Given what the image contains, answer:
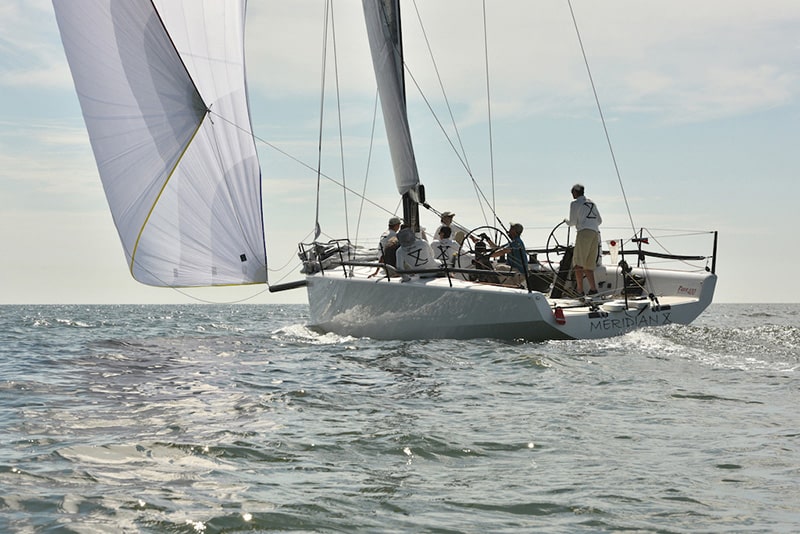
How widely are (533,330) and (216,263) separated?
208 inches

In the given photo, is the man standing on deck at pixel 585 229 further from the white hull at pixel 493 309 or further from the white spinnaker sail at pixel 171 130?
the white spinnaker sail at pixel 171 130

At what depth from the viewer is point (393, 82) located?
1498 centimetres

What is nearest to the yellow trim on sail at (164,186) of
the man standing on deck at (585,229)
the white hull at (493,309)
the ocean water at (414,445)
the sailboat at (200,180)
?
the sailboat at (200,180)

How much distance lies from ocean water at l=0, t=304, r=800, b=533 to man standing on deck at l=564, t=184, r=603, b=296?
2457 mm

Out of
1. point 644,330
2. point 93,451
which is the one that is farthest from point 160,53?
point 93,451

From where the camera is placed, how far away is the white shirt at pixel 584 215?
Answer: 11.6m

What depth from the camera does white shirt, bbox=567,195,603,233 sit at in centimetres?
1162

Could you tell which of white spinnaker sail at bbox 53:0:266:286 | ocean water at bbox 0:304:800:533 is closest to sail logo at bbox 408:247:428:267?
ocean water at bbox 0:304:800:533

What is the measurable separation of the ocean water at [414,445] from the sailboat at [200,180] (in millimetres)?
2761

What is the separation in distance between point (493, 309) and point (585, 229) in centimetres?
223

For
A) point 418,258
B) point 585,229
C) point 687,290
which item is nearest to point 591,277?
point 585,229

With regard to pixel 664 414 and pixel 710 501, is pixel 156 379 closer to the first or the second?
pixel 664 414

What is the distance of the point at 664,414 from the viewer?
600 centimetres

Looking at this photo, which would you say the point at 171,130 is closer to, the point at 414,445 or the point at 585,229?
the point at 585,229
